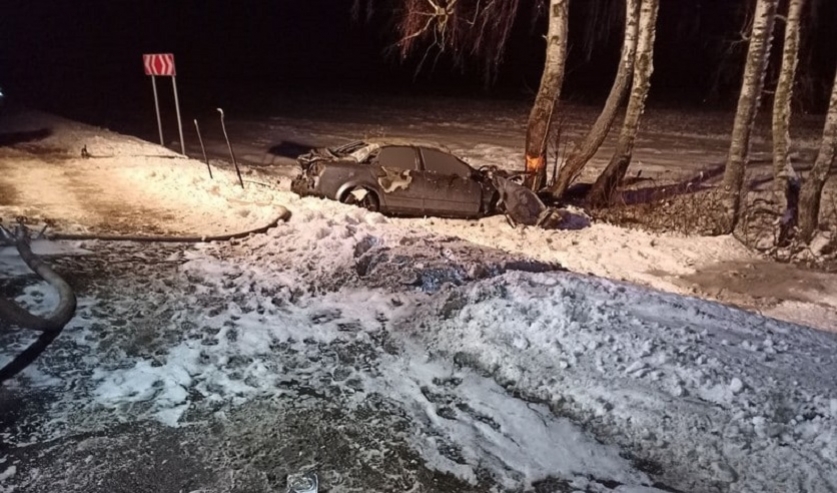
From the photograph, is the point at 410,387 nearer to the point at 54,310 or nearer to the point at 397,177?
the point at 54,310

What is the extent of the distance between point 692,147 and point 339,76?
99.7 feet

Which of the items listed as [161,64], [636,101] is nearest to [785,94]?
[636,101]

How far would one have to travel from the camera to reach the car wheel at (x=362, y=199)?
12.7m

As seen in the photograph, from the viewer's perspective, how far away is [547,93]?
1538 centimetres

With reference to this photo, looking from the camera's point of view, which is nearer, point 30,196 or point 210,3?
point 30,196

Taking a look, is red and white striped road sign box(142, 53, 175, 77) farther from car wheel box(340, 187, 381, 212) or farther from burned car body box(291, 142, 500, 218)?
car wheel box(340, 187, 381, 212)

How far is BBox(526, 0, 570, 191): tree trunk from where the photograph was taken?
1477cm

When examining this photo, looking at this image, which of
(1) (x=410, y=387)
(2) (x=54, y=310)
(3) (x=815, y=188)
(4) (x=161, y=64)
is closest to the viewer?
(1) (x=410, y=387)

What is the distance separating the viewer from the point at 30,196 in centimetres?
1186

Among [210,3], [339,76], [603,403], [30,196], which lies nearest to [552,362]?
[603,403]

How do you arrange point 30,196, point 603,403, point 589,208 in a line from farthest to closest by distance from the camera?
point 589,208
point 30,196
point 603,403

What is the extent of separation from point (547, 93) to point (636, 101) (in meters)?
1.96

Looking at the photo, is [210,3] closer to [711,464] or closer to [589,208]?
[589,208]

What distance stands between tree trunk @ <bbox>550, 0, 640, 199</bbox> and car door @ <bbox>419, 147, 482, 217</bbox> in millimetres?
3469
